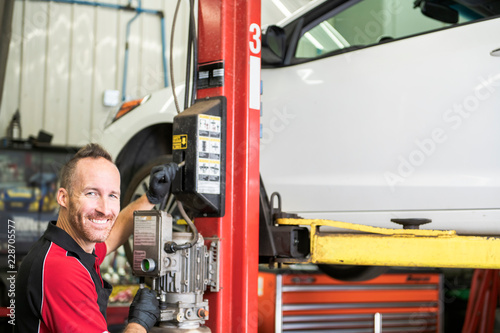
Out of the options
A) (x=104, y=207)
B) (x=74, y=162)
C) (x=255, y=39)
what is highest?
(x=255, y=39)

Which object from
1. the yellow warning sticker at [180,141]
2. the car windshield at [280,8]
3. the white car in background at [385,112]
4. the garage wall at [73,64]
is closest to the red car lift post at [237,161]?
the yellow warning sticker at [180,141]

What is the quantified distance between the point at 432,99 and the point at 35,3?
5.26 m

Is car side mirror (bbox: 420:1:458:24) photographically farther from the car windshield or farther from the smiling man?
the smiling man

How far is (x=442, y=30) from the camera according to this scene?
83.8 inches

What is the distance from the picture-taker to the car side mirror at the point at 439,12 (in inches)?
92.4

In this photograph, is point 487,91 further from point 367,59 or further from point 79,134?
point 79,134

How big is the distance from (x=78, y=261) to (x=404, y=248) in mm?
1077

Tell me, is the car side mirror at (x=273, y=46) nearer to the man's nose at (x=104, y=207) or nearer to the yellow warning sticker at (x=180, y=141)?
the yellow warning sticker at (x=180, y=141)

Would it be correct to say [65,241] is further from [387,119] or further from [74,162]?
[387,119]

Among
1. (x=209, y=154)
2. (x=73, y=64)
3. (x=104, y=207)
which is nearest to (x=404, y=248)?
(x=209, y=154)

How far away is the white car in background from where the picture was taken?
203cm

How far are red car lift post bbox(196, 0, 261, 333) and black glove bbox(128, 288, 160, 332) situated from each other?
23 centimetres

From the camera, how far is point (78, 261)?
1.55m

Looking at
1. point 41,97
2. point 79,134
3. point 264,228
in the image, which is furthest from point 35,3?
point 264,228
